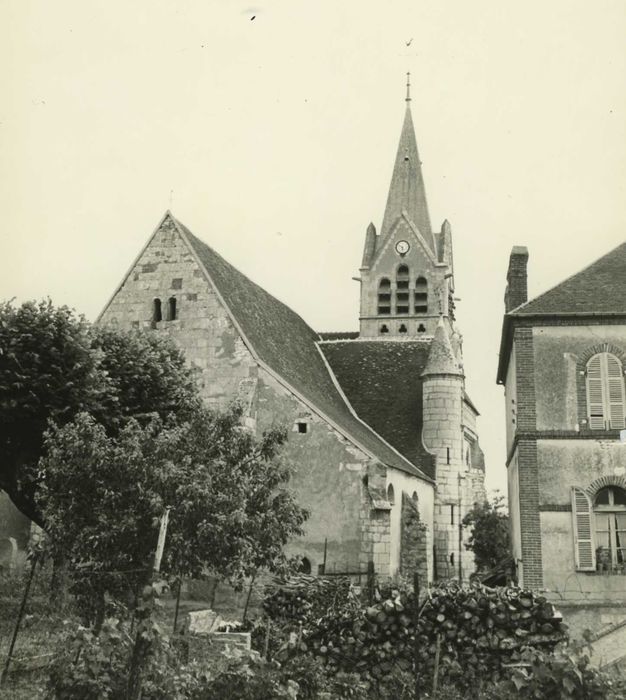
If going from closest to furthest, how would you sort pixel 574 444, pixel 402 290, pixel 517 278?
pixel 574 444 < pixel 517 278 < pixel 402 290

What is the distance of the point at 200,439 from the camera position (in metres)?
13.8

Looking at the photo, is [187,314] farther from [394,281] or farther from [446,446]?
[394,281]

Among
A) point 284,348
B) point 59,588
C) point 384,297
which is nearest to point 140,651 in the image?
point 59,588

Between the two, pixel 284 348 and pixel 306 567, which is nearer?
pixel 306 567

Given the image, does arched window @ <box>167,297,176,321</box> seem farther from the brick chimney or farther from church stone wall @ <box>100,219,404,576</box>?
the brick chimney

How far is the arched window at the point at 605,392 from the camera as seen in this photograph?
20297 millimetres

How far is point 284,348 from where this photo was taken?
2964cm

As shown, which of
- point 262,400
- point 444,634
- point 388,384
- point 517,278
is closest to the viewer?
point 444,634

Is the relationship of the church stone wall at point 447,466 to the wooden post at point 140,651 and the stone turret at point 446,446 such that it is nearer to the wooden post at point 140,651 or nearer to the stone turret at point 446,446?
the stone turret at point 446,446

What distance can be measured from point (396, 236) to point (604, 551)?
3325 cm

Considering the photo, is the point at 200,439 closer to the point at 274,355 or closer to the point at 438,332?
the point at 274,355

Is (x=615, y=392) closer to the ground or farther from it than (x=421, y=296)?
closer to the ground

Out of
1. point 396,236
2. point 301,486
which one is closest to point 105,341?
point 301,486

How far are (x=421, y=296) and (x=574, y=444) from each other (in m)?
30.2
